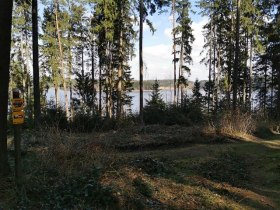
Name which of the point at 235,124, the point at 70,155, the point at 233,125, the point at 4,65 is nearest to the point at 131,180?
the point at 70,155

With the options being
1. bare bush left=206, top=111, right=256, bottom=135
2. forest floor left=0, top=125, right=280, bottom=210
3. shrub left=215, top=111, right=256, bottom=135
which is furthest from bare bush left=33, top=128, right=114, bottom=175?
shrub left=215, top=111, right=256, bottom=135

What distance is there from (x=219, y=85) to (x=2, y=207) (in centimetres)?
3548

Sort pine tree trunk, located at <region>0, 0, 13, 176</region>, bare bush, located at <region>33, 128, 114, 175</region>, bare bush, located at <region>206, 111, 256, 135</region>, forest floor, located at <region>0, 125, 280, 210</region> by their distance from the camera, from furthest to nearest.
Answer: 1. bare bush, located at <region>206, 111, 256, 135</region>
2. bare bush, located at <region>33, 128, 114, 175</region>
3. pine tree trunk, located at <region>0, 0, 13, 176</region>
4. forest floor, located at <region>0, 125, 280, 210</region>

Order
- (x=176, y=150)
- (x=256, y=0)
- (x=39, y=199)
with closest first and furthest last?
(x=39, y=199)
(x=176, y=150)
(x=256, y=0)

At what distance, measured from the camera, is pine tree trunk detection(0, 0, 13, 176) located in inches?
214

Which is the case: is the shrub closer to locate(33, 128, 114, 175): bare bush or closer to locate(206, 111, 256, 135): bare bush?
locate(206, 111, 256, 135): bare bush

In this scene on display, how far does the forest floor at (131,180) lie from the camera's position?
5090 mm

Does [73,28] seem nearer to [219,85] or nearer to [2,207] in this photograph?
[219,85]

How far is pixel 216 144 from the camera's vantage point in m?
12.5

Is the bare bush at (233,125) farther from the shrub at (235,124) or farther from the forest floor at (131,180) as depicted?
the forest floor at (131,180)

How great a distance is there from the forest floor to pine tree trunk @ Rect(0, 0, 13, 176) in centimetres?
43

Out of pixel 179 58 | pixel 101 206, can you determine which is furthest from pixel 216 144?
pixel 179 58

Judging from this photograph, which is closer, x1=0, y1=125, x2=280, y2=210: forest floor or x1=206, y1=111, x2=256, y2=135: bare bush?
x1=0, y1=125, x2=280, y2=210: forest floor

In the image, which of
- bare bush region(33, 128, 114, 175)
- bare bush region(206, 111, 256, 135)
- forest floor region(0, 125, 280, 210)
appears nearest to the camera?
forest floor region(0, 125, 280, 210)
